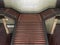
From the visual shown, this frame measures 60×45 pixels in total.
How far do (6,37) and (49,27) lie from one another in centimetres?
93

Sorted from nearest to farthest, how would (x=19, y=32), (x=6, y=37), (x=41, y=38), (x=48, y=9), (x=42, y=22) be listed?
(x=41, y=38), (x=19, y=32), (x=42, y=22), (x=6, y=37), (x=48, y=9)

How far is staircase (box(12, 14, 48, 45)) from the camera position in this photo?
185 centimetres

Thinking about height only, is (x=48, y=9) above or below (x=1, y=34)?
above

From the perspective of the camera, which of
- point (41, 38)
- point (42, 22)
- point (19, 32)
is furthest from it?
point (42, 22)

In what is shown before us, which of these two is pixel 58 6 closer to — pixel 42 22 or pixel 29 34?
pixel 42 22

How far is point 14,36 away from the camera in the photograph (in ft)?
6.38

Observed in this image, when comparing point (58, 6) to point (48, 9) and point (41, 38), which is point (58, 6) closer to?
point (48, 9)

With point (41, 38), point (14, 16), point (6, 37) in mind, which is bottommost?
point (6, 37)

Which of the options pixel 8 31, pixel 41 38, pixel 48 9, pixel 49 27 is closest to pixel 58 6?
pixel 48 9

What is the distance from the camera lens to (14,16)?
2.32 meters

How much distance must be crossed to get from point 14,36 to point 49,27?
973mm

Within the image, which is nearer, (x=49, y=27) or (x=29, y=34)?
(x=29, y=34)

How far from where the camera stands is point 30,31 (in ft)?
6.71

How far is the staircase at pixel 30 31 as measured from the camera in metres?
1.85
